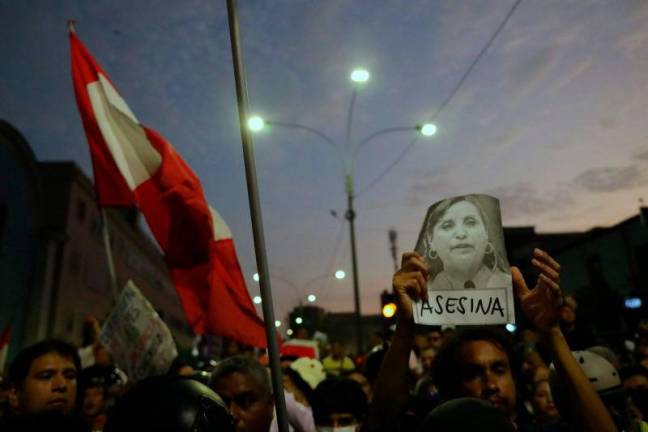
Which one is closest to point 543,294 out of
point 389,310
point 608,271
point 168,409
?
point 168,409

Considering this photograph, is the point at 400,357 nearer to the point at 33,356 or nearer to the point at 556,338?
the point at 556,338

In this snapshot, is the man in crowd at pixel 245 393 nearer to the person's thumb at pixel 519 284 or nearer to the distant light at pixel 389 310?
the person's thumb at pixel 519 284

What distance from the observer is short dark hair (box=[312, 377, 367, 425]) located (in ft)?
13.9

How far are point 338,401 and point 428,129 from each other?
1141 cm

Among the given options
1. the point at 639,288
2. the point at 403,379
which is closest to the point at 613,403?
the point at 403,379

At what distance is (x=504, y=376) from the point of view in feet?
8.98

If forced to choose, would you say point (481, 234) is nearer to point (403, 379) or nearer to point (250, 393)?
point (403, 379)

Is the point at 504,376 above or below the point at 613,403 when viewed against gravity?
above

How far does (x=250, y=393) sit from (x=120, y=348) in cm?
264

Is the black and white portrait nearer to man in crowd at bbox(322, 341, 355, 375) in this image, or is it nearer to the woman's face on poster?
the woman's face on poster

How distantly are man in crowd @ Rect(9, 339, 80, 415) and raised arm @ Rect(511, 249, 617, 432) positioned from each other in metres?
3.26

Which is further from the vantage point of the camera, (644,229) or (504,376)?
(644,229)

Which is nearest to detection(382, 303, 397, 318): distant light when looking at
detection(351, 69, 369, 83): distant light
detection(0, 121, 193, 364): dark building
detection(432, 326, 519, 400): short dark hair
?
detection(351, 69, 369, 83): distant light

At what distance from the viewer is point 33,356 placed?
4.11 m
